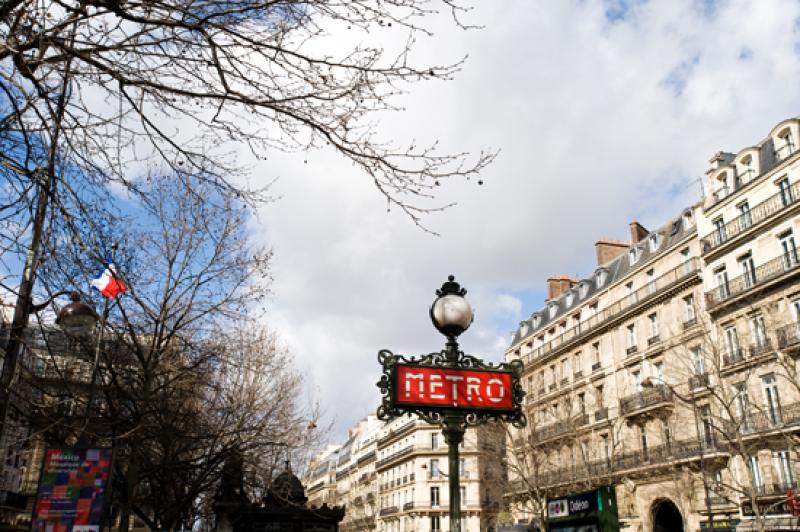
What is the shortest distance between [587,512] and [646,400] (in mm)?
30454

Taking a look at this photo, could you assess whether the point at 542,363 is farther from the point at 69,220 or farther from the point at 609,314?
the point at 69,220

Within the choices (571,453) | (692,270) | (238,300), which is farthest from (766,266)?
(238,300)

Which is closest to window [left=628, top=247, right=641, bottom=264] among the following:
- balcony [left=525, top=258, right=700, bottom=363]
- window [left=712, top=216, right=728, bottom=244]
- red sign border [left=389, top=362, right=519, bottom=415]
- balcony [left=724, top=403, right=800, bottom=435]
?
balcony [left=525, top=258, right=700, bottom=363]

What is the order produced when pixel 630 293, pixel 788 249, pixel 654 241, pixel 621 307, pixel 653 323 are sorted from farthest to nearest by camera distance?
pixel 621 307, pixel 630 293, pixel 654 241, pixel 653 323, pixel 788 249

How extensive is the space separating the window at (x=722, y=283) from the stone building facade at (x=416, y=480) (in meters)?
13.3

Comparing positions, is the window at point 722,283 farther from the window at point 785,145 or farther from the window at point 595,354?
the window at point 595,354

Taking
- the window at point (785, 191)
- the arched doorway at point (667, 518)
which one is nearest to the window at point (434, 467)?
the arched doorway at point (667, 518)

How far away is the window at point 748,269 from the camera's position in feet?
91.3

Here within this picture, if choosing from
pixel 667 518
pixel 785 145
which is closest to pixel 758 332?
pixel 785 145

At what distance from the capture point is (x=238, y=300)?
15070 mm

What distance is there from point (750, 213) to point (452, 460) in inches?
1089

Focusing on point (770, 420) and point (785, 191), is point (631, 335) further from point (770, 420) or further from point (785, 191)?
point (785, 191)

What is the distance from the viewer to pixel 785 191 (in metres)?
26.5

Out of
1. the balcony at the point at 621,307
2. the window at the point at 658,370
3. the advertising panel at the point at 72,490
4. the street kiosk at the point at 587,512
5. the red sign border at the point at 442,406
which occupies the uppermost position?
the balcony at the point at 621,307
